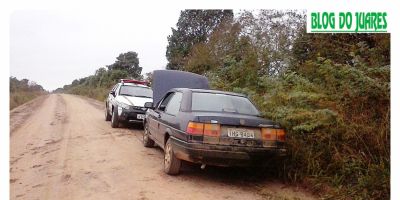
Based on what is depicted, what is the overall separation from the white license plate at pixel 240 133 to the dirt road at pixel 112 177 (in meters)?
0.72

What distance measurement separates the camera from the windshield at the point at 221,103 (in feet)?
18.5

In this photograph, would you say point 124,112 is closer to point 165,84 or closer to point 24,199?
point 165,84

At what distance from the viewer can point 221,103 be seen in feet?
19.0

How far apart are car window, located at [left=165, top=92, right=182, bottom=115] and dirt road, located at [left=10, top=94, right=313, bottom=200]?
36.0 inches

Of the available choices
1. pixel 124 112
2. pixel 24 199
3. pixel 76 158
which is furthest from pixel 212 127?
pixel 124 112

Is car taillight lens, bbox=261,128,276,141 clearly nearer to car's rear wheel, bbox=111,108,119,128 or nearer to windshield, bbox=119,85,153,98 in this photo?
car's rear wheel, bbox=111,108,119,128

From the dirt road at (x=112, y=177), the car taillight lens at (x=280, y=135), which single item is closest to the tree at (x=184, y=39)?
the dirt road at (x=112, y=177)

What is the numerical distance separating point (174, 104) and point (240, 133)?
1531 mm

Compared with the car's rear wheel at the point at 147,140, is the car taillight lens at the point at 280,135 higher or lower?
higher

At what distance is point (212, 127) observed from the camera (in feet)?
16.6

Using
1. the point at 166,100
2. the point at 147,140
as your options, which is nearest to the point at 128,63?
the point at 147,140

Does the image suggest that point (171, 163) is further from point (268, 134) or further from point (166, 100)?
point (166, 100)

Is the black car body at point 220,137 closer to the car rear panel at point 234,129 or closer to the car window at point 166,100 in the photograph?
the car rear panel at point 234,129

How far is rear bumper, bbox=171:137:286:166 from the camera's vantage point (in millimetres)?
5008
